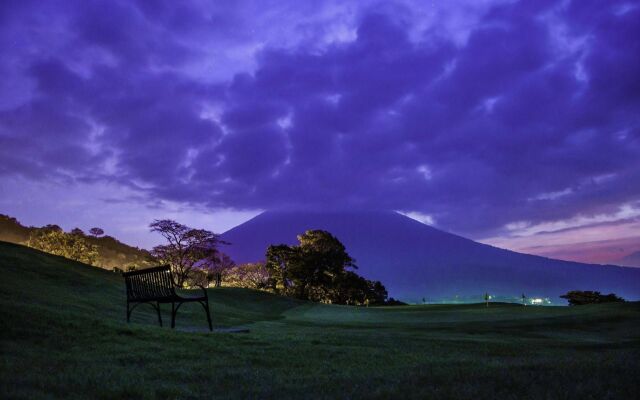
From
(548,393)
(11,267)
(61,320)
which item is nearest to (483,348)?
(548,393)

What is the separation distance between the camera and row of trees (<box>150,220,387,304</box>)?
73.5 m

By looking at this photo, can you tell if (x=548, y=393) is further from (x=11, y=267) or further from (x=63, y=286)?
(x=11, y=267)

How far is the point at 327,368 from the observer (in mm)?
8023

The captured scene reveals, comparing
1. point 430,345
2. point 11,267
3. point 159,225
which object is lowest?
point 430,345

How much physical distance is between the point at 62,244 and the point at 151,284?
72268 mm

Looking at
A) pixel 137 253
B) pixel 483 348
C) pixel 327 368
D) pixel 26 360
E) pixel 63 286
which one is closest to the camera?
pixel 26 360

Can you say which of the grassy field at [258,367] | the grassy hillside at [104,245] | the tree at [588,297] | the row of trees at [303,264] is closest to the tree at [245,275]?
the row of trees at [303,264]

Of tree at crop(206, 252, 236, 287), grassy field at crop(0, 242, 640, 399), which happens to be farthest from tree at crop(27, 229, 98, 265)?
grassy field at crop(0, 242, 640, 399)

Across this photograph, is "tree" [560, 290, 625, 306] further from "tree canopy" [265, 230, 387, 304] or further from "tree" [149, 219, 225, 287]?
"tree" [149, 219, 225, 287]

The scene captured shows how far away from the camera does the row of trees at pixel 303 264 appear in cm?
7350

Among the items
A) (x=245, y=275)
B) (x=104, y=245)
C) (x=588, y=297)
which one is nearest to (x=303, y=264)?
(x=245, y=275)

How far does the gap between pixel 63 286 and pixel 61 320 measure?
15.4 m

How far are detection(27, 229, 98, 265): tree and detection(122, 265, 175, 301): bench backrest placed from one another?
225 ft

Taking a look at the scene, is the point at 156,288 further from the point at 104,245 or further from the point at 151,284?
the point at 104,245
